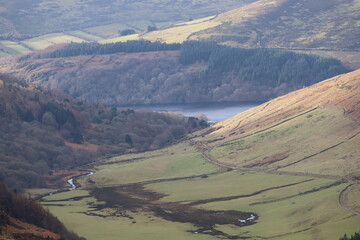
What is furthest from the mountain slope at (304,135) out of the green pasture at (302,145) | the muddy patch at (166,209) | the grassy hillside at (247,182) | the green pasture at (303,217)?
the muddy patch at (166,209)

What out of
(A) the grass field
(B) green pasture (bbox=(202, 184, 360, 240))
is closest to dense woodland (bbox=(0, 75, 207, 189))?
(A) the grass field

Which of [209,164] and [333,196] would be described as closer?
[333,196]

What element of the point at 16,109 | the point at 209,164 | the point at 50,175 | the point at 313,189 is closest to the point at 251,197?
the point at 313,189

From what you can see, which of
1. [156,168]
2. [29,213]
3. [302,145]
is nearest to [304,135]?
[302,145]

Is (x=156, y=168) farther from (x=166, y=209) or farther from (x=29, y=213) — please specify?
(x=29, y=213)

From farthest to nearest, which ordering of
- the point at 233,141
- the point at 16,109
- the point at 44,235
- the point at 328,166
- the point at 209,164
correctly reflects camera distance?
the point at 16,109 < the point at 233,141 < the point at 209,164 < the point at 328,166 < the point at 44,235

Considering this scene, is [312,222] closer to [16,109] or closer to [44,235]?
[44,235]
